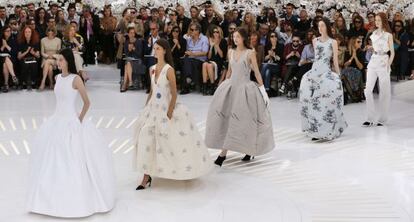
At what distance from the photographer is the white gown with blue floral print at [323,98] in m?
9.86

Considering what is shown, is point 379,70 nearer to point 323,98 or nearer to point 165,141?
point 323,98

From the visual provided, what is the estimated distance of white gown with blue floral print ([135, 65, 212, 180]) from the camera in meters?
7.38

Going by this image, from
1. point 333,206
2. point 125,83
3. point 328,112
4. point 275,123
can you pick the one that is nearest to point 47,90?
point 125,83

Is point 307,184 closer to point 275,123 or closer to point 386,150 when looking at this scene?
point 386,150

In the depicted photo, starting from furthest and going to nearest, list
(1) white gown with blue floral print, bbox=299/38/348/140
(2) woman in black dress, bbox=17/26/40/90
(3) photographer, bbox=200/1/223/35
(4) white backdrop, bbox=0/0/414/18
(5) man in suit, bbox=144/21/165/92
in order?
(4) white backdrop, bbox=0/0/414/18, (3) photographer, bbox=200/1/223/35, (5) man in suit, bbox=144/21/165/92, (2) woman in black dress, bbox=17/26/40/90, (1) white gown with blue floral print, bbox=299/38/348/140

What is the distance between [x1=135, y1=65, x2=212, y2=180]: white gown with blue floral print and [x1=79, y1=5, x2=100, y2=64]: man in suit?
9.41 meters

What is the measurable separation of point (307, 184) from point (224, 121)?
128 centimetres

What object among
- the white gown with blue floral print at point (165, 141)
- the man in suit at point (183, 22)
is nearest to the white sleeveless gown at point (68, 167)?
the white gown with blue floral print at point (165, 141)

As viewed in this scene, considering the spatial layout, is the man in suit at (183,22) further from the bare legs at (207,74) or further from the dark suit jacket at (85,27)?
the dark suit jacket at (85,27)

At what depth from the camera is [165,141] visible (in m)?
7.37

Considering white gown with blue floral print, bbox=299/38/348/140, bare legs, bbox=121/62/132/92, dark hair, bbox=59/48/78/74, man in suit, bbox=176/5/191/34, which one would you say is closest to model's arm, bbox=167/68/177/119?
dark hair, bbox=59/48/78/74

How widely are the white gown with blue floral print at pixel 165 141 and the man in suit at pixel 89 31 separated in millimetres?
9409

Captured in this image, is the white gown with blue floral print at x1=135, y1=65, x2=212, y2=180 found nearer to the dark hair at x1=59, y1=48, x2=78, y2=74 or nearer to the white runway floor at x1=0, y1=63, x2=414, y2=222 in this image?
the white runway floor at x1=0, y1=63, x2=414, y2=222

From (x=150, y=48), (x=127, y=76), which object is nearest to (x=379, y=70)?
(x=150, y=48)
